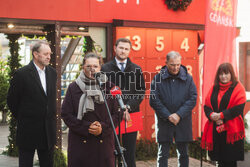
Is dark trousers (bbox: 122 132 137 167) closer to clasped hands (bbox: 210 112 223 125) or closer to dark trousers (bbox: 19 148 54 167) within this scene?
dark trousers (bbox: 19 148 54 167)

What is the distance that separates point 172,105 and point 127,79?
27.7 inches

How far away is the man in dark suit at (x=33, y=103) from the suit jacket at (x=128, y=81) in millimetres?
952

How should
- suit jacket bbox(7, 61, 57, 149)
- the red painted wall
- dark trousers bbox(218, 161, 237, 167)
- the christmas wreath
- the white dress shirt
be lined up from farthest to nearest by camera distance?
the christmas wreath
the red painted wall
dark trousers bbox(218, 161, 237, 167)
the white dress shirt
suit jacket bbox(7, 61, 57, 149)

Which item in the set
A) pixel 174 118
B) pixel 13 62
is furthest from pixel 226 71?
pixel 13 62

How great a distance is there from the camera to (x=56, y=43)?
6664 millimetres

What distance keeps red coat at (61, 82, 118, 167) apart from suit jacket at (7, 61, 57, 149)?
1.71 feet

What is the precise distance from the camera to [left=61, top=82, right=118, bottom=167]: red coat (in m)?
3.95

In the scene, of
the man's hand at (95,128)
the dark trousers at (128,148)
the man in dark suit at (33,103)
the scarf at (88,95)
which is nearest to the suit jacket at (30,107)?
the man in dark suit at (33,103)

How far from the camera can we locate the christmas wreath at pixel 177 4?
25.1 feet

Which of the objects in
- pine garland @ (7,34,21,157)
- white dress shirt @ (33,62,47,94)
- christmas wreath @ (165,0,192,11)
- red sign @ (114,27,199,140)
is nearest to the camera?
white dress shirt @ (33,62,47,94)

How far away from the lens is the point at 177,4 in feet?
25.2

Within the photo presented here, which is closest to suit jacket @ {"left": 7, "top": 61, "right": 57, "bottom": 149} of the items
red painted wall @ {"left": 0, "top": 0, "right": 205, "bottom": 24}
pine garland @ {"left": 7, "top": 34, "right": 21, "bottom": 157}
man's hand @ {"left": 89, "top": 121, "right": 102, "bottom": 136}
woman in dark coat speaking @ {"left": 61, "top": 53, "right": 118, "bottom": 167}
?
woman in dark coat speaking @ {"left": 61, "top": 53, "right": 118, "bottom": 167}

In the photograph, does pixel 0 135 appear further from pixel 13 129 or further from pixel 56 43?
pixel 56 43

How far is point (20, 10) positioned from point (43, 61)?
203 cm
